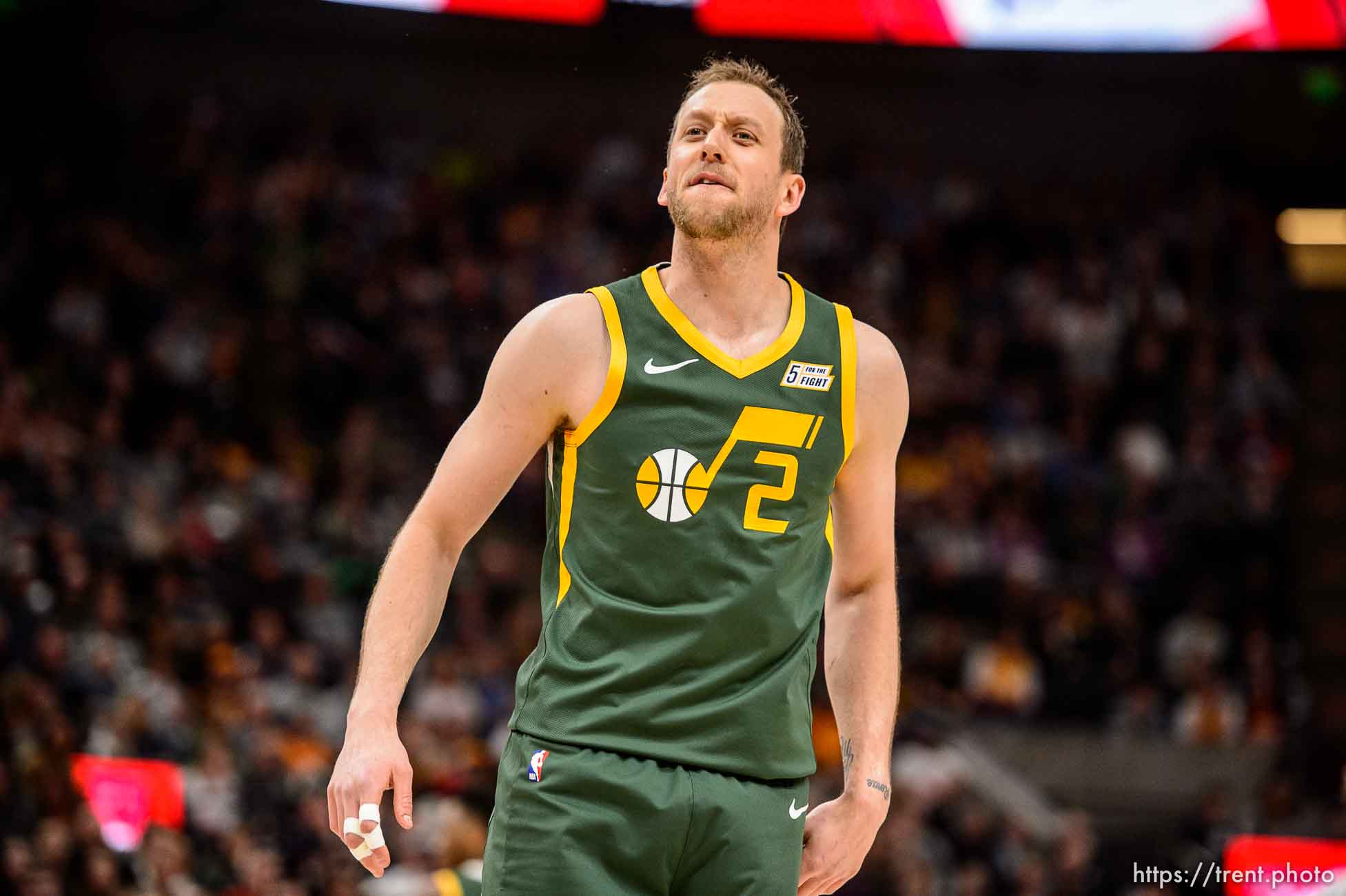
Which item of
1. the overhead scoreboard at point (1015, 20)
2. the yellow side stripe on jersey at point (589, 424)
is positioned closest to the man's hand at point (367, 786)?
the yellow side stripe on jersey at point (589, 424)

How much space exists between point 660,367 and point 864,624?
83cm

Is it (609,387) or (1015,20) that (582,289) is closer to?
(1015,20)

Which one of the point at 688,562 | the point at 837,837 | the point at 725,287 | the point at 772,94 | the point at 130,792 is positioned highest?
the point at 772,94

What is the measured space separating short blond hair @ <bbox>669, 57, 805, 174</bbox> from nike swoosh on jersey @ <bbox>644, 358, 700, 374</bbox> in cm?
58

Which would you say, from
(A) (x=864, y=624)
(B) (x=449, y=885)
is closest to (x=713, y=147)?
(A) (x=864, y=624)

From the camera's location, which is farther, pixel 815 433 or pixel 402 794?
pixel 815 433

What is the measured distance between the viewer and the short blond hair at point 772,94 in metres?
4.11

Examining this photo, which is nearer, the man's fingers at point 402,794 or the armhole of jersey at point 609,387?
the man's fingers at point 402,794

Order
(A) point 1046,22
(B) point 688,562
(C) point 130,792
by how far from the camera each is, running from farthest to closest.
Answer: (A) point 1046,22, (C) point 130,792, (B) point 688,562

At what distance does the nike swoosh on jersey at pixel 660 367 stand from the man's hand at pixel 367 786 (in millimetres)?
964

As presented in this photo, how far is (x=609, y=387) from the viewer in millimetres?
3773

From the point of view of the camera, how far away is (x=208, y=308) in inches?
649

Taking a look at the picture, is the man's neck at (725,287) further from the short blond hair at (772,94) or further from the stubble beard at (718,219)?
the short blond hair at (772,94)

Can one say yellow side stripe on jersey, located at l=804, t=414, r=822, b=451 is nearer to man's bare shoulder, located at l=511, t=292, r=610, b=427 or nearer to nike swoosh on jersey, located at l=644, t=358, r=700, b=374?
nike swoosh on jersey, located at l=644, t=358, r=700, b=374
